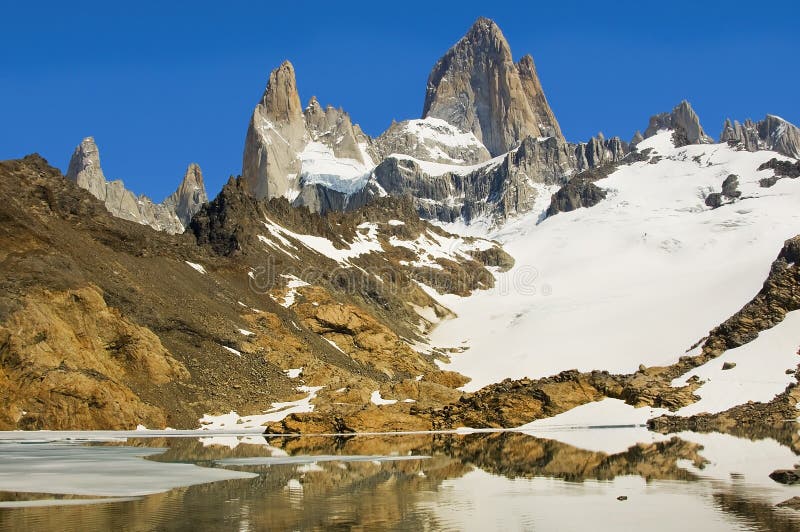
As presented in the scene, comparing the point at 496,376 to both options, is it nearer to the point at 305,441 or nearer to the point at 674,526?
the point at 305,441

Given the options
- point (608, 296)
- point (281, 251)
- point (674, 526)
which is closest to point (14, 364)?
point (674, 526)

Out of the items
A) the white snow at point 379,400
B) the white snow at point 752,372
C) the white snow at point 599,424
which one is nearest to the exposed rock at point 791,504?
the white snow at point 599,424

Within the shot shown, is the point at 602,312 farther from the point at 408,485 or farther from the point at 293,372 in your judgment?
the point at 408,485

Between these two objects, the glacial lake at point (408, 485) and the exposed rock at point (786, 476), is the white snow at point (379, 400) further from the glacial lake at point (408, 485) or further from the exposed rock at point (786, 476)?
the exposed rock at point (786, 476)

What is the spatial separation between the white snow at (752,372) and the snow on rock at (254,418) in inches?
1171

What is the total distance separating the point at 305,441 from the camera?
51.5m

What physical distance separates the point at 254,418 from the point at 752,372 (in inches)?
1487

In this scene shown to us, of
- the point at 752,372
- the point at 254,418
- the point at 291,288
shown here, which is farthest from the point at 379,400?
the point at 291,288

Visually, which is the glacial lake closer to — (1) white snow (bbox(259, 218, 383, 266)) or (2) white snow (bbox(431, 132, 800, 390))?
(2) white snow (bbox(431, 132, 800, 390))

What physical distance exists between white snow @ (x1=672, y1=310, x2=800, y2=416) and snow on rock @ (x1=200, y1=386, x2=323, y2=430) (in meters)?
29.7

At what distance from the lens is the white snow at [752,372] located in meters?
58.5

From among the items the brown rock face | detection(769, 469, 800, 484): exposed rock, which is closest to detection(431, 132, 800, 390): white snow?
the brown rock face

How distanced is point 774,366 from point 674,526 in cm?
4513

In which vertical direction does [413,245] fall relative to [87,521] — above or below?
above
